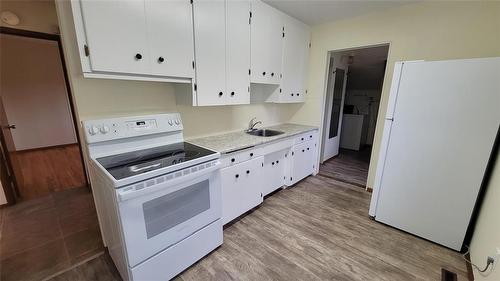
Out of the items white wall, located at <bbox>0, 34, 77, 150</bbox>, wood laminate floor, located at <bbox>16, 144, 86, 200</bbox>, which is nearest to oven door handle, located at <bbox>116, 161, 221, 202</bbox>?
wood laminate floor, located at <bbox>16, 144, 86, 200</bbox>

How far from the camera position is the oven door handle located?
1157 millimetres

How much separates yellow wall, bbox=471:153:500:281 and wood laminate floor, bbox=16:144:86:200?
14.7 feet

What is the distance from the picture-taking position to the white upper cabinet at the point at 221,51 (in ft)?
5.91

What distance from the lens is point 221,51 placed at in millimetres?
1973

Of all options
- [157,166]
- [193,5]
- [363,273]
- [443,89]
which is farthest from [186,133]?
[443,89]

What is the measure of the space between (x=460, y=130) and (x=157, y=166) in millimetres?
2432

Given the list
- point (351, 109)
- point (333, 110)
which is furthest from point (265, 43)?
point (351, 109)

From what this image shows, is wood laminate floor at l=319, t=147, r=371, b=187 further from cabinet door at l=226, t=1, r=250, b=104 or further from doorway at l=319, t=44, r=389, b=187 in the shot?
cabinet door at l=226, t=1, r=250, b=104

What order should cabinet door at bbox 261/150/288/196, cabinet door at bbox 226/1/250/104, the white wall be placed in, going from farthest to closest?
the white wall → cabinet door at bbox 261/150/288/196 → cabinet door at bbox 226/1/250/104

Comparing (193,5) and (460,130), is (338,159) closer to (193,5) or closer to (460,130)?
(460,130)

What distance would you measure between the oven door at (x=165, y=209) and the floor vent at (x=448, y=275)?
191 centimetres

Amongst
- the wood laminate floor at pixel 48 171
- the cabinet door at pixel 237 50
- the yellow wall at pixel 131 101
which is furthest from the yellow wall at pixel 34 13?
the cabinet door at pixel 237 50

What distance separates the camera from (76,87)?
4.90 ft

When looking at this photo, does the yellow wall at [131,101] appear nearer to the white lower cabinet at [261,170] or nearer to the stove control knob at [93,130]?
the stove control knob at [93,130]
